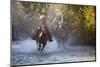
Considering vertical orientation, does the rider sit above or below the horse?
above

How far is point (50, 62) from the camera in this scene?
267cm

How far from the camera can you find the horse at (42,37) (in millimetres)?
2617

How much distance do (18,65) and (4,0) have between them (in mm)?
852

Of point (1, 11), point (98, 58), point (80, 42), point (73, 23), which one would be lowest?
point (98, 58)

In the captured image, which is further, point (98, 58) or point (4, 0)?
point (98, 58)

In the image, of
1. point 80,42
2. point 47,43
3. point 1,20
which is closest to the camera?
point 1,20

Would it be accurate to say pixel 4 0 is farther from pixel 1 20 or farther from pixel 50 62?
pixel 50 62

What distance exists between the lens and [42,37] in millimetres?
2637

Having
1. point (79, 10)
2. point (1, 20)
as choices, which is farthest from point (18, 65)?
point (79, 10)

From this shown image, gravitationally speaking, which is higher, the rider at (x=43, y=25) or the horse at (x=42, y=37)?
the rider at (x=43, y=25)

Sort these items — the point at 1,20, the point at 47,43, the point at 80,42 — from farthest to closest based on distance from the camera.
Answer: the point at 80,42 → the point at 47,43 → the point at 1,20

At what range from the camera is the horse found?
8.59 ft

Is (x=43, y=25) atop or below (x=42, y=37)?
atop

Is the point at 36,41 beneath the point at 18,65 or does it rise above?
above
